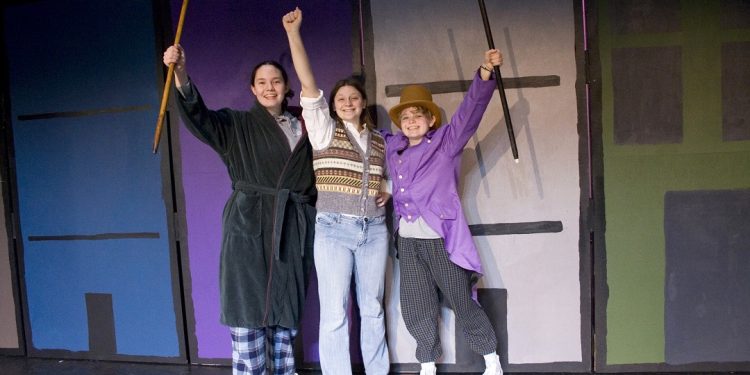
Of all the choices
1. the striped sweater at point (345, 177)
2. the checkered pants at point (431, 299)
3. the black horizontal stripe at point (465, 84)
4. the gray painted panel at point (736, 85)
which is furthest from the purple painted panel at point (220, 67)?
the gray painted panel at point (736, 85)

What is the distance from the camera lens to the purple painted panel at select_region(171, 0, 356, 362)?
226 centimetres

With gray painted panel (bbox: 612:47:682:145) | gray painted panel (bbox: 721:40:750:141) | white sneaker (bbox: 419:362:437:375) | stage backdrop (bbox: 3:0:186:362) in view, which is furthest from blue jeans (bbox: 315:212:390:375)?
gray painted panel (bbox: 721:40:750:141)

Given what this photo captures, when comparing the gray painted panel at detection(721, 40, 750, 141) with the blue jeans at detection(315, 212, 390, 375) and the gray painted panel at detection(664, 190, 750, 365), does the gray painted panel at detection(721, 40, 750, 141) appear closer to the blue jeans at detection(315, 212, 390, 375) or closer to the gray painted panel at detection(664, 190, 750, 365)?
the gray painted panel at detection(664, 190, 750, 365)

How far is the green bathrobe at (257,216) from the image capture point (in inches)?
74.5

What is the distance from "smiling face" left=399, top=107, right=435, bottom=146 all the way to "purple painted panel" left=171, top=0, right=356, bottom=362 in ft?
1.49

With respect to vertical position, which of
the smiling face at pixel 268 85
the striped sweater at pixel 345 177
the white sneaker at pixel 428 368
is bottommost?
the white sneaker at pixel 428 368

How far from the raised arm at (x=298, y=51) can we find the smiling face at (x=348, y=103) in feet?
0.55

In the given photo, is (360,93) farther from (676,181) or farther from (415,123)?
(676,181)

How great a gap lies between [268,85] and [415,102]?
2.07 ft

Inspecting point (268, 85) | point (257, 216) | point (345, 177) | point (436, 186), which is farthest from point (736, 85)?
point (257, 216)

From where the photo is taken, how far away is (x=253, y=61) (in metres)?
2.32

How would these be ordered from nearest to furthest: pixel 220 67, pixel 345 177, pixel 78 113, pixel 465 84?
1. pixel 345 177
2. pixel 465 84
3. pixel 220 67
4. pixel 78 113

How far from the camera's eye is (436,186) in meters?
1.96

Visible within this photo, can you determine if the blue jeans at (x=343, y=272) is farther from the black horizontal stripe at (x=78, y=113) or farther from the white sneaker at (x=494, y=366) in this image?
the black horizontal stripe at (x=78, y=113)
